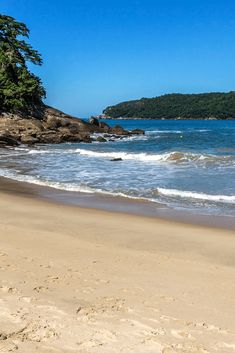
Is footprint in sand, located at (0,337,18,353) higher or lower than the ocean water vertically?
lower

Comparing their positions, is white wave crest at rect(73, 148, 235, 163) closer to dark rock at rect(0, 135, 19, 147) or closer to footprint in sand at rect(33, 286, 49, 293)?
dark rock at rect(0, 135, 19, 147)

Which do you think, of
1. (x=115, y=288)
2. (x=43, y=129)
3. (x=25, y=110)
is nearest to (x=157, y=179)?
(x=115, y=288)

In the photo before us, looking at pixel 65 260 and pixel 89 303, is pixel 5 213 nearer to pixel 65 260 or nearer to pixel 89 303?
pixel 65 260

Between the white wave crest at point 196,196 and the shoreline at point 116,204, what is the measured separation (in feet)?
4.34

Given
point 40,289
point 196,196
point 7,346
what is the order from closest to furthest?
point 7,346 < point 40,289 < point 196,196

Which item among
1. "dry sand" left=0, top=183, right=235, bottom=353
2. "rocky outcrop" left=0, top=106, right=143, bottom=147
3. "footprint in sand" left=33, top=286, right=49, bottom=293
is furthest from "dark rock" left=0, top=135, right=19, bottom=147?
Result: "footprint in sand" left=33, top=286, right=49, bottom=293

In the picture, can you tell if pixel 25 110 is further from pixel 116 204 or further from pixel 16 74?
pixel 116 204

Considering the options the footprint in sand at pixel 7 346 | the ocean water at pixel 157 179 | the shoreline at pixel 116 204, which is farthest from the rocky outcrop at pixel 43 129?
the footprint in sand at pixel 7 346

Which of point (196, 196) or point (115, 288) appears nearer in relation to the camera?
point (115, 288)

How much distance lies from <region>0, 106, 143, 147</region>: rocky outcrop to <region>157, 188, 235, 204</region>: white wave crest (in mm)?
22112

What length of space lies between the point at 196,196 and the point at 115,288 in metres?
7.86

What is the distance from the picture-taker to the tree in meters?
45.1

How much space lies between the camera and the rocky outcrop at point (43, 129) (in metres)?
36.9

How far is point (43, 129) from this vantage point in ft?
133
